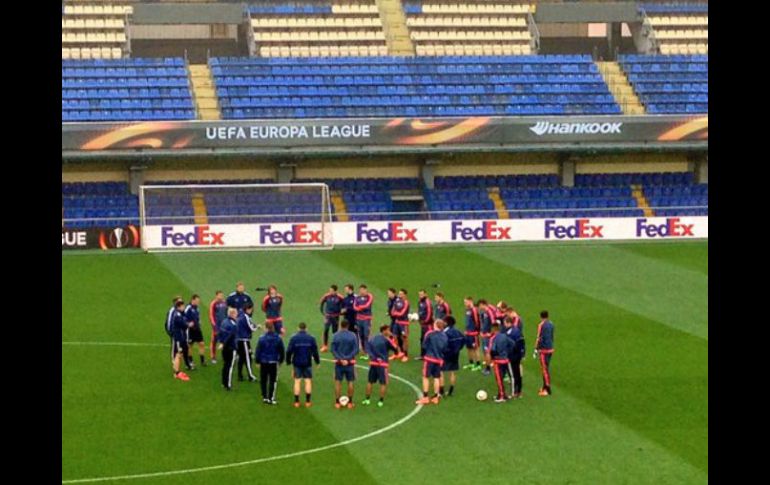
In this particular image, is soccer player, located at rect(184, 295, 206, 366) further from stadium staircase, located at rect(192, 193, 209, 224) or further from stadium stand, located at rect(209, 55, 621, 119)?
stadium stand, located at rect(209, 55, 621, 119)

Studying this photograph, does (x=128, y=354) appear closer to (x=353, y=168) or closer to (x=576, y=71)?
(x=353, y=168)

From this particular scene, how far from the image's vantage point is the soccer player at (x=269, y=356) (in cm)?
1989

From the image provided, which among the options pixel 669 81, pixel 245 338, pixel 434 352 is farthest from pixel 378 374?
pixel 669 81

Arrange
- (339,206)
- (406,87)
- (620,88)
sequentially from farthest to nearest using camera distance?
1. (620,88)
2. (406,87)
3. (339,206)

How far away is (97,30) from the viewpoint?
55.4m

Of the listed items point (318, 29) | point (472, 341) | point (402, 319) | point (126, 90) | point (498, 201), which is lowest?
point (472, 341)

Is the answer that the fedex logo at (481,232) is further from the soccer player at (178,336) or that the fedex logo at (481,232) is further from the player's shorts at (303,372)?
the player's shorts at (303,372)

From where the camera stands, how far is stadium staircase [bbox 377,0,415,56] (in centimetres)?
5712

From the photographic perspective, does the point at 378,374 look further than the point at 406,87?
No

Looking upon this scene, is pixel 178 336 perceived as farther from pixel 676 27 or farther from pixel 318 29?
pixel 676 27

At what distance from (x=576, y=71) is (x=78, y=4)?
23.0m

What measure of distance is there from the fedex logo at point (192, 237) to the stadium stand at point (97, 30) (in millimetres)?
13309

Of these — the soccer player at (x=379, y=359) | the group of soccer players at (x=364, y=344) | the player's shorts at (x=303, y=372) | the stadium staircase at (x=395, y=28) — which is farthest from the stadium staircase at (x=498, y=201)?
the player's shorts at (x=303, y=372)

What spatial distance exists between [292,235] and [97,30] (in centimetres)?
1706
